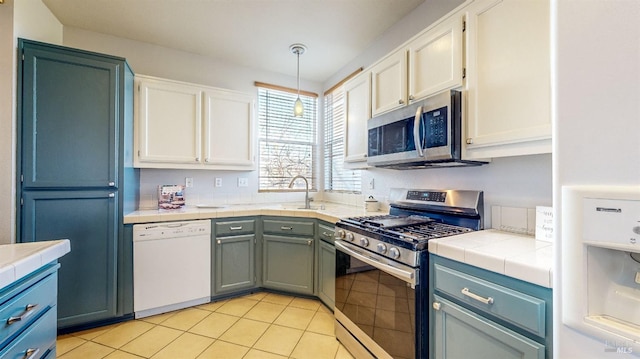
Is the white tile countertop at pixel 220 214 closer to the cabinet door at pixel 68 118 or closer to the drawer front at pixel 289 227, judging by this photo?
the drawer front at pixel 289 227

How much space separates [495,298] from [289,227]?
75.0 inches

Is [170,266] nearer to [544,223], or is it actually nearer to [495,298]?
[495,298]

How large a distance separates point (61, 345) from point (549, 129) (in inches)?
132

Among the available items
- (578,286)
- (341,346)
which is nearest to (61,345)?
(341,346)

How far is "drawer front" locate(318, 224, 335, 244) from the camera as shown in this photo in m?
2.38

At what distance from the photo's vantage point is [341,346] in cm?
197

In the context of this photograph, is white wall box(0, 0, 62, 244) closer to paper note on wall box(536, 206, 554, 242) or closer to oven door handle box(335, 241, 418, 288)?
oven door handle box(335, 241, 418, 288)

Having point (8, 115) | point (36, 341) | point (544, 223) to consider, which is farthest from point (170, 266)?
point (544, 223)

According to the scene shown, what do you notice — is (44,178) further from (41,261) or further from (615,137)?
(615,137)

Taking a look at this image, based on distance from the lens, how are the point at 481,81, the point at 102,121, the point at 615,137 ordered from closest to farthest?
the point at 615,137 < the point at 481,81 < the point at 102,121

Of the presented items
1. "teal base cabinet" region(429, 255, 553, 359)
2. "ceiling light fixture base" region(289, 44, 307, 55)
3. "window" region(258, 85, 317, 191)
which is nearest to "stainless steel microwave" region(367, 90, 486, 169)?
"teal base cabinet" region(429, 255, 553, 359)

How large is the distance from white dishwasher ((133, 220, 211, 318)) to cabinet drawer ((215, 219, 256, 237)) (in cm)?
10

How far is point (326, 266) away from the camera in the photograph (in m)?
2.45

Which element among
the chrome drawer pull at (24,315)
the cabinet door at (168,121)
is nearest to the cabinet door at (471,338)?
the chrome drawer pull at (24,315)
